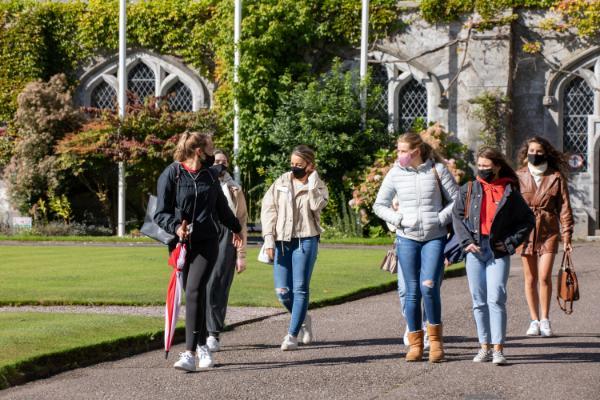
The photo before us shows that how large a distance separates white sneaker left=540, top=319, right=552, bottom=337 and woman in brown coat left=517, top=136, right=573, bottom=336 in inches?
4.3

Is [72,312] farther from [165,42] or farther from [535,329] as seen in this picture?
[165,42]

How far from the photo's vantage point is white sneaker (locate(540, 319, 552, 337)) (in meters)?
9.92

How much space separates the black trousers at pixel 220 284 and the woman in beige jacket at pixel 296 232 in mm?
325

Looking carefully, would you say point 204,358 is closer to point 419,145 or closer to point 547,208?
point 419,145

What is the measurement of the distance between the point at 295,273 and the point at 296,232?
0.34 m

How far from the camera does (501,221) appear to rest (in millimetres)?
8703

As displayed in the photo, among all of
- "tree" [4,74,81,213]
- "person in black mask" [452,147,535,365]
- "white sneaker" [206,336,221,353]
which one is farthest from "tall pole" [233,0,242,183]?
"person in black mask" [452,147,535,365]

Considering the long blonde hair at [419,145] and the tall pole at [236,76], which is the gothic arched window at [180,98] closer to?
the tall pole at [236,76]

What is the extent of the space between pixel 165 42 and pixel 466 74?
24.8 ft

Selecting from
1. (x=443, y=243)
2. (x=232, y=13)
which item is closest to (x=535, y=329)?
(x=443, y=243)

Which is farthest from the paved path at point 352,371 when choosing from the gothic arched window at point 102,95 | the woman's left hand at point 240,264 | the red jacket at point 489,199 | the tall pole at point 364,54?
the gothic arched window at point 102,95

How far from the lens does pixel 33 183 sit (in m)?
26.3

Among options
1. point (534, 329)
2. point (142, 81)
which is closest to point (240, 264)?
point (534, 329)

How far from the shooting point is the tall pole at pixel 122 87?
2608 cm
